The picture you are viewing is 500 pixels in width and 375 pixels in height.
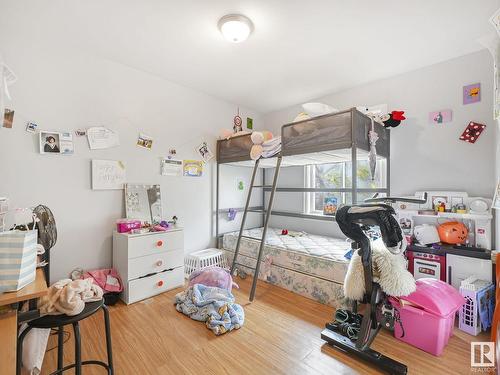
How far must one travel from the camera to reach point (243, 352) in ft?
5.34

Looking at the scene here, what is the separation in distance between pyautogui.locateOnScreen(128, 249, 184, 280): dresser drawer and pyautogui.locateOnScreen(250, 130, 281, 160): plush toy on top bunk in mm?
1434

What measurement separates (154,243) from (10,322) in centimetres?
154

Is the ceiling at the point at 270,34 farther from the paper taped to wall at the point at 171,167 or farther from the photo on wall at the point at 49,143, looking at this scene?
the paper taped to wall at the point at 171,167

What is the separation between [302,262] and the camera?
8.23ft

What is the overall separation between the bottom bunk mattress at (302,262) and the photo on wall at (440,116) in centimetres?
162

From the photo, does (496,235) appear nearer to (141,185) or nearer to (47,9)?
(141,185)

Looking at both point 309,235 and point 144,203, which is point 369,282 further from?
point 144,203

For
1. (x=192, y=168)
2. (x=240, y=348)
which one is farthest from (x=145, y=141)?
(x=240, y=348)

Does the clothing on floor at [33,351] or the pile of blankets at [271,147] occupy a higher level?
the pile of blankets at [271,147]

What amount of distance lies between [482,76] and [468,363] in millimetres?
2410

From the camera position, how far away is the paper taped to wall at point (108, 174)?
240 cm

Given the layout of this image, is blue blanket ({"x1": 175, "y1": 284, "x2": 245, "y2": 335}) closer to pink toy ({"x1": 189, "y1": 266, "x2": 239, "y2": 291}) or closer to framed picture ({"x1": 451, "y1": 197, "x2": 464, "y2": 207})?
pink toy ({"x1": 189, "y1": 266, "x2": 239, "y2": 291})

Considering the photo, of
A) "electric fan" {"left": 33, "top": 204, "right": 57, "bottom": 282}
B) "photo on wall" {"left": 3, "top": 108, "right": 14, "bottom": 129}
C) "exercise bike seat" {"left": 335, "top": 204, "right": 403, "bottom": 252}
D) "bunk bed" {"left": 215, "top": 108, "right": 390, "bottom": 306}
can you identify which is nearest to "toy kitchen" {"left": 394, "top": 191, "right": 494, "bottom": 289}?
"bunk bed" {"left": 215, "top": 108, "right": 390, "bottom": 306}

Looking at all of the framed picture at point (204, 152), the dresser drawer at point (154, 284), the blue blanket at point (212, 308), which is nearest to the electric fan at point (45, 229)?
the dresser drawer at point (154, 284)
